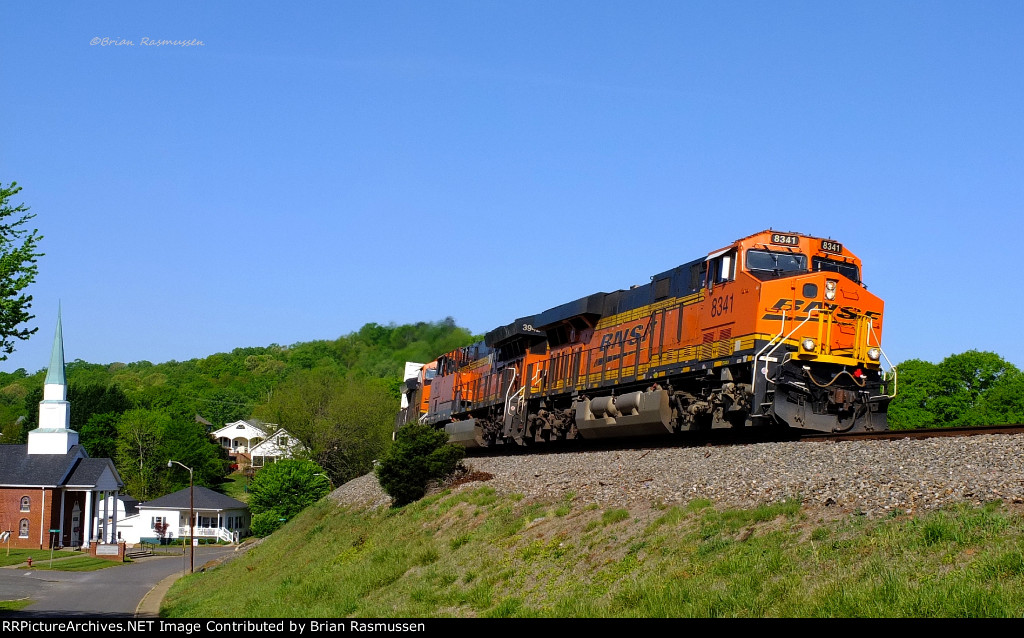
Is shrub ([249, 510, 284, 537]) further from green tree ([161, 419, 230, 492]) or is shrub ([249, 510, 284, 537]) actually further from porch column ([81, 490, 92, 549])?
green tree ([161, 419, 230, 492])

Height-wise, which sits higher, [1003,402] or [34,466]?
[1003,402]

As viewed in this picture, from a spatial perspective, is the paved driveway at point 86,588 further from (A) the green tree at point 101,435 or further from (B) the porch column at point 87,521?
(A) the green tree at point 101,435

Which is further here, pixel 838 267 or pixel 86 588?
pixel 86 588

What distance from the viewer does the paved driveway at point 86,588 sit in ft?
97.7

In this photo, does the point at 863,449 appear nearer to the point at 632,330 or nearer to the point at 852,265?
the point at 852,265

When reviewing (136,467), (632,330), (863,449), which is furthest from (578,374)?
(136,467)

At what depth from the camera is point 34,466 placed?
7406cm

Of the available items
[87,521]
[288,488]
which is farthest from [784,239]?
[87,521]

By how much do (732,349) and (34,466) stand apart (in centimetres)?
6701

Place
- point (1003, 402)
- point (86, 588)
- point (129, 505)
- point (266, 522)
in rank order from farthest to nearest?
1. point (129, 505)
2. point (266, 522)
3. point (1003, 402)
4. point (86, 588)

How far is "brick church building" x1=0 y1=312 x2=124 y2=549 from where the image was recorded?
7162cm

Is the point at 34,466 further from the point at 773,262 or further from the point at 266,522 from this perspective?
the point at 773,262

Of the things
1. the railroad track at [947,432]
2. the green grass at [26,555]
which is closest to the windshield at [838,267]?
the railroad track at [947,432]

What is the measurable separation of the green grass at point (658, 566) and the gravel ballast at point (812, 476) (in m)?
0.44
